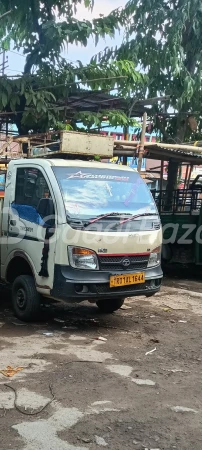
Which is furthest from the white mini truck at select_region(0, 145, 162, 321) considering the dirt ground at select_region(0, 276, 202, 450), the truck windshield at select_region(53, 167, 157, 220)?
the dirt ground at select_region(0, 276, 202, 450)

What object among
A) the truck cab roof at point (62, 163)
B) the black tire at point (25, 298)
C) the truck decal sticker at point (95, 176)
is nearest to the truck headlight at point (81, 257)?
the black tire at point (25, 298)

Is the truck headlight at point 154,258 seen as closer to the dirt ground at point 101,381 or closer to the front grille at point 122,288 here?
the front grille at point 122,288

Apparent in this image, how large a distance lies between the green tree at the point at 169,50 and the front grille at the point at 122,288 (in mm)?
7741

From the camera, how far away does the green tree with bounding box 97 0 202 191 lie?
12.9 meters

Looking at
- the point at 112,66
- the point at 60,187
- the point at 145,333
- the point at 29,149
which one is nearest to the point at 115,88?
the point at 112,66

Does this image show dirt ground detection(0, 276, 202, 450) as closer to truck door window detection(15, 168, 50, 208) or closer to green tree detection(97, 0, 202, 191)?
truck door window detection(15, 168, 50, 208)

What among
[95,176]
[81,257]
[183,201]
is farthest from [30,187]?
[183,201]

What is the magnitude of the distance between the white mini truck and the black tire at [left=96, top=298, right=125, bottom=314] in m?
0.76

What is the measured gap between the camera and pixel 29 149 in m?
7.88

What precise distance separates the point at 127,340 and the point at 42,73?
6.90 meters

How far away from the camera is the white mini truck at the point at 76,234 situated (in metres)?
5.36

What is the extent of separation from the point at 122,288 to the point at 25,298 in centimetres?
123

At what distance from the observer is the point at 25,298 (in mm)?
5848

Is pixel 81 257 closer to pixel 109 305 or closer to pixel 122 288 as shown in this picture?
pixel 122 288
